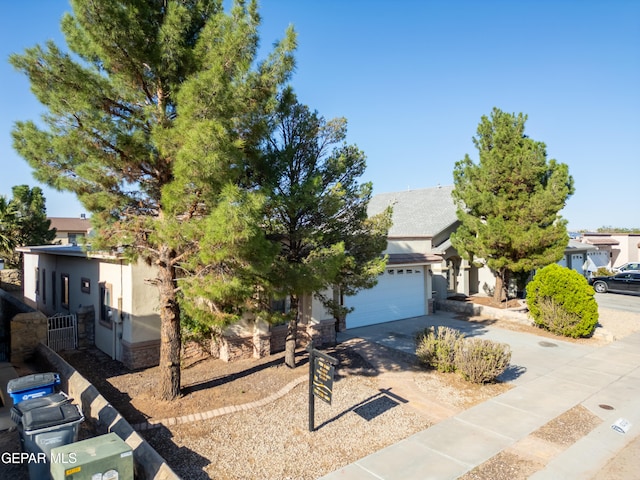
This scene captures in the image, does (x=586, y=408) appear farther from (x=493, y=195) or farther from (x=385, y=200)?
(x=385, y=200)

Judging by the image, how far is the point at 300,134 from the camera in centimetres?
976

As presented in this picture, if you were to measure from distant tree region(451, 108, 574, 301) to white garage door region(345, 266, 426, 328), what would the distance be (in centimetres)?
337

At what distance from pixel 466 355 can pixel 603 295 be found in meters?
20.4

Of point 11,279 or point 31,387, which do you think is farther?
point 11,279

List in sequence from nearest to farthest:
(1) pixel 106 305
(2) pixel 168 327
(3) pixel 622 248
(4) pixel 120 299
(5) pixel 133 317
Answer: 1. (2) pixel 168 327
2. (5) pixel 133 317
3. (4) pixel 120 299
4. (1) pixel 106 305
5. (3) pixel 622 248

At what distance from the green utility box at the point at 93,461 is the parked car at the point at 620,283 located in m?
28.6

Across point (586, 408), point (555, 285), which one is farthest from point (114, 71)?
point (555, 285)

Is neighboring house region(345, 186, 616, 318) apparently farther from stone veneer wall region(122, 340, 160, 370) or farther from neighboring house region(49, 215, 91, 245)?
neighboring house region(49, 215, 91, 245)

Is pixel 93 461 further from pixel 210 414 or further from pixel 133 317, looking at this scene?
pixel 133 317

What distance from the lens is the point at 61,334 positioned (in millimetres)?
12344

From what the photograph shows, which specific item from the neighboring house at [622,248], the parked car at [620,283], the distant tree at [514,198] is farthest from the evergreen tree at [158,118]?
the neighboring house at [622,248]

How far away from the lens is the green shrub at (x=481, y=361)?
9.67 metres

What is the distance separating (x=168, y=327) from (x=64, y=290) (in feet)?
31.9

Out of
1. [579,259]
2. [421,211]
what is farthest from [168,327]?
[579,259]
